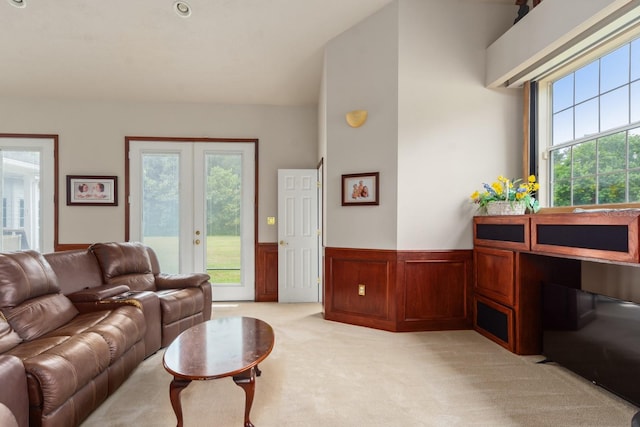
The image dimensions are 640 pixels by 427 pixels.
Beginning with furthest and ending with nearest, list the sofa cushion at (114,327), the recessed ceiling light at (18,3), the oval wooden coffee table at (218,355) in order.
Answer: the recessed ceiling light at (18,3)
the sofa cushion at (114,327)
the oval wooden coffee table at (218,355)

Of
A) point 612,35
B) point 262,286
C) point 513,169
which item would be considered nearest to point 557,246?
point 513,169

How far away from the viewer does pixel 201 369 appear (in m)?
1.68

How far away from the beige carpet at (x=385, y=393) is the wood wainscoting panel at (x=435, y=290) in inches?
15.0

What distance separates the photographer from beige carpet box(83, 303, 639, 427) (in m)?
1.89

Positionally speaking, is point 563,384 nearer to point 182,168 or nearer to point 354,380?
point 354,380

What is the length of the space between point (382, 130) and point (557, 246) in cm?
193

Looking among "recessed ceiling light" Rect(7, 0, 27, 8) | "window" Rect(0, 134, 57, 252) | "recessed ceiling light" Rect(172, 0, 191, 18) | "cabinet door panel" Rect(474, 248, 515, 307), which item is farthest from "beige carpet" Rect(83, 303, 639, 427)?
"recessed ceiling light" Rect(7, 0, 27, 8)

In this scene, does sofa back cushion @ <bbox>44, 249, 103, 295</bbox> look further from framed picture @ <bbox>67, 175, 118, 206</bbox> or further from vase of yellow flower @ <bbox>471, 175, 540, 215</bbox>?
vase of yellow flower @ <bbox>471, 175, 540, 215</bbox>

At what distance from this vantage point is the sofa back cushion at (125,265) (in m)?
3.12

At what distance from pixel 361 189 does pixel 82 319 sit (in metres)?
2.73

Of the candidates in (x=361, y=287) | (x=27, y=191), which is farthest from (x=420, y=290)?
(x=27, y=191)

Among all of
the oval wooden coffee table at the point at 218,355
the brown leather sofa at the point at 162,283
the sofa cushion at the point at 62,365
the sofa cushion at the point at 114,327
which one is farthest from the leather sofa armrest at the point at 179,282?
the sofa cushion at the point at 62,365

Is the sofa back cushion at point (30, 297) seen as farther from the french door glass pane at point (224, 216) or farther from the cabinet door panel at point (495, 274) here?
the cabinet door panel at point (495, 274)

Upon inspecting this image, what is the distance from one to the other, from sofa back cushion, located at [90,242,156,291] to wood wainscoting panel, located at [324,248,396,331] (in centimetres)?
198
